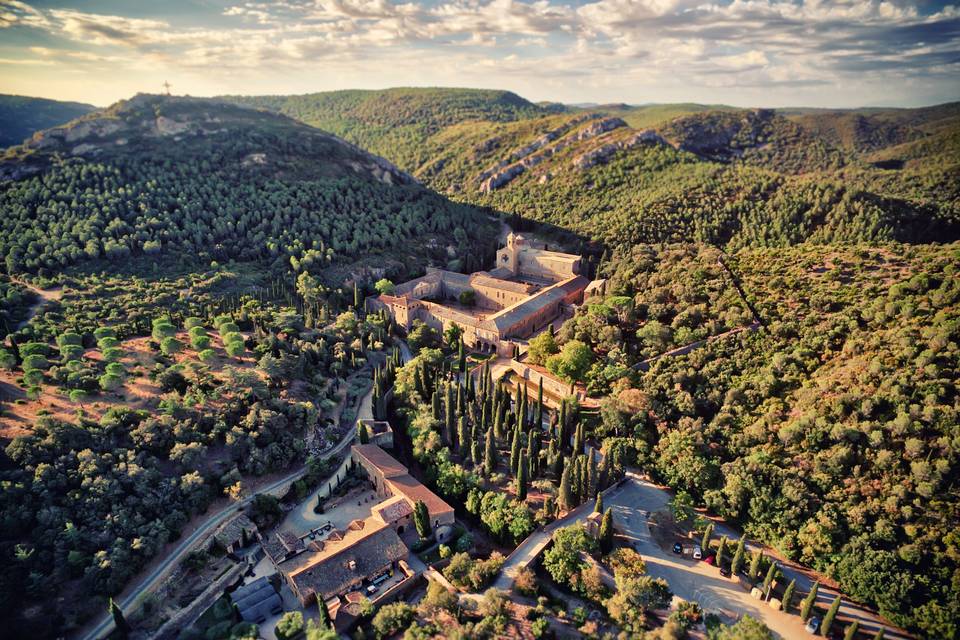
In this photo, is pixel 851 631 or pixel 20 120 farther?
pixel 20 120

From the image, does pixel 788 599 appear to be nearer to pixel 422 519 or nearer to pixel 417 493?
pixel 422 519

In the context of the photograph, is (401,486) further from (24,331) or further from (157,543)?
(24,331)

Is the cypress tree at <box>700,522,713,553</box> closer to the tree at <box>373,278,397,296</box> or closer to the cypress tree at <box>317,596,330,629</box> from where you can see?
the cypress tree at <box>317,596,330,629</box>

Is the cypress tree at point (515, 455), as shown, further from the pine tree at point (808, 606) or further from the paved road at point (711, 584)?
the pine tree at point (808, 606)

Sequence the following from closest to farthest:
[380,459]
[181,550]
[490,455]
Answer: [181,550] → [490,455] → [380,459]

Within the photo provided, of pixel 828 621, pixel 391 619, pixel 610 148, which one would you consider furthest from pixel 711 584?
pixel 610 148

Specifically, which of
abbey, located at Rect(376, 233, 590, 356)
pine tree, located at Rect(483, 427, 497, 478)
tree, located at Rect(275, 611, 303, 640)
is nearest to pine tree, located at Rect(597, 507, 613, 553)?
pine tree, located at Rect(483, 427, 497, 478)
